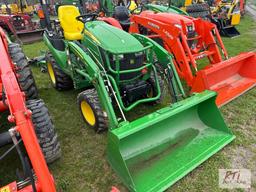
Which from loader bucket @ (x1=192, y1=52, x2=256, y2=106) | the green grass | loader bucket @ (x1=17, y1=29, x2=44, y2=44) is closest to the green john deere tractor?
the green grass

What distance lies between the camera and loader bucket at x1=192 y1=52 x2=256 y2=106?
11.9ft

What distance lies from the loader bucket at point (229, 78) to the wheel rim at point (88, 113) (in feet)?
5.09

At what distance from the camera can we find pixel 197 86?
3639mm

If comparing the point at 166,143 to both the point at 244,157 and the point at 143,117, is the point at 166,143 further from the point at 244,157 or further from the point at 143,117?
the point at 244,157

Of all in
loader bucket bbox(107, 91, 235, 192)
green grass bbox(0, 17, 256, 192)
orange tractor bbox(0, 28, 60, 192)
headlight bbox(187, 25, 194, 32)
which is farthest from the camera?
headlight bbox(187, 25, 194, 32)

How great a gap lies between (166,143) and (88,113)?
117 cm

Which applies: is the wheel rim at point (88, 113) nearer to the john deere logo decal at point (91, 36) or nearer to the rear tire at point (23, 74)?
the rear tire at point (23, 74)

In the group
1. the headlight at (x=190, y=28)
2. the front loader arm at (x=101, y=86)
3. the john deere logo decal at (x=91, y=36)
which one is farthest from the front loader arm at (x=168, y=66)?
the headlight at (x=190, y=28)

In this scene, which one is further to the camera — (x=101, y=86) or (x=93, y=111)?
(x=93, y=111)

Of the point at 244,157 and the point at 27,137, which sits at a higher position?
the point at 27,137

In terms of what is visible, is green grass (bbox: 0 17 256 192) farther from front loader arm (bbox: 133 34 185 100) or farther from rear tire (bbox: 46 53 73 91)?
front loader arm (bbox: 133 34 185 100)

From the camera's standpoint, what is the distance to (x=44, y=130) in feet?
7.77

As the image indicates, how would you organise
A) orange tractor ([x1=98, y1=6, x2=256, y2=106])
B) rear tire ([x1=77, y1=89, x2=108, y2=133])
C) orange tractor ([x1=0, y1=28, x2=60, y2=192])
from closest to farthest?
orange tractor ([x1=0, y1=28, x2=60, y2=192])
rear tire ([x1=77, y1=89, x2=108, y2=133])
orange tractor ([x1=98, y1=6, x2=256, y2=106])

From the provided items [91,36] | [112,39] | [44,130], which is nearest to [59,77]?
[91,36]
